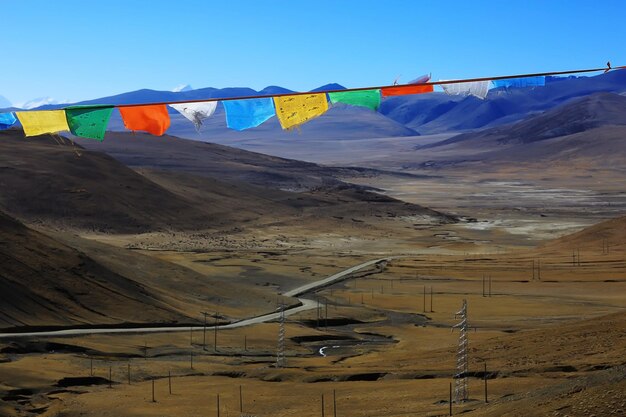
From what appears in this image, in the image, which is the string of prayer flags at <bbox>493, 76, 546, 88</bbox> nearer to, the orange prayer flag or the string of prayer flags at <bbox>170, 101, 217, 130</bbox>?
the orange prayer flag

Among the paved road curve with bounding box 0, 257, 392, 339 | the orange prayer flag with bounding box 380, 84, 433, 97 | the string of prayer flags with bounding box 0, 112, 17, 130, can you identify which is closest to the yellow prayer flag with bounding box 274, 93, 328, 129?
the orange prayer flag with bounding box 380, 84, 433, 97

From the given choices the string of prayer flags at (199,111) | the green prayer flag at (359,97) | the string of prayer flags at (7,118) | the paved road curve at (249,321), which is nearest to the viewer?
the green prayer flag at (359,97)

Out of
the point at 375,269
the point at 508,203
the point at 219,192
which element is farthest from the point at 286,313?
the point at 508,203

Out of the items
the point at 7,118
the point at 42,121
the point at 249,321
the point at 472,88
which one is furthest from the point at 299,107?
the point at 249,321

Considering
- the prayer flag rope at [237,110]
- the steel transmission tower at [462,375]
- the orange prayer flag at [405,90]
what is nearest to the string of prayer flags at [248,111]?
the prayer flag rope at [237,110]

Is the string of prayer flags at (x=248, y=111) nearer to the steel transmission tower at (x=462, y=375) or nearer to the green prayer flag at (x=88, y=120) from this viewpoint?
the green prayer flag at (x=88, y=120)

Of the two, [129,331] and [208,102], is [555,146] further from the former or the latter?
[208,102]
